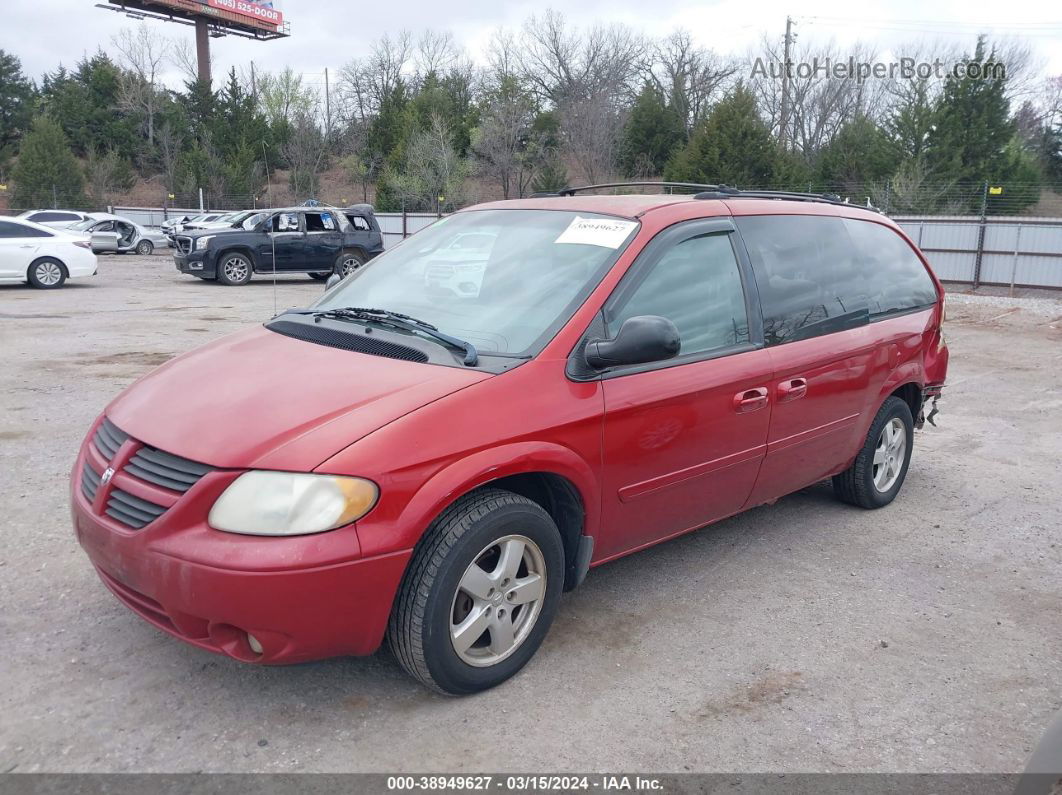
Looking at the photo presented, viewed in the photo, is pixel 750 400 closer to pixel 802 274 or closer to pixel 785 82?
pixel 802 274

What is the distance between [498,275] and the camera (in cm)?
388

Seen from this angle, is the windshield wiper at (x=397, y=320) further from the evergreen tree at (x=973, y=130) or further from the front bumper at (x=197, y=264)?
the evergreen tree at (x=973, y=130)

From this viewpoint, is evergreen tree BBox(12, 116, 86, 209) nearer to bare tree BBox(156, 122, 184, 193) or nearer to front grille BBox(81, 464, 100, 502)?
bare tree BBox(156, 122, 184, 193)

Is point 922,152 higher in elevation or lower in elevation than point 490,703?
higher

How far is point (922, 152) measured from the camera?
120 ft

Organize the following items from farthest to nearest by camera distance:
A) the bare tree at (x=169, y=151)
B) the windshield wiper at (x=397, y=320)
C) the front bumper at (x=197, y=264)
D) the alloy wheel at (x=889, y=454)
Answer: the bare tree at (x=169, y=151) < the front bumper at (x=197, y=264) < the alloy wheel at (x=889, y=454) < the windshield wiper at (x=397, y=320)

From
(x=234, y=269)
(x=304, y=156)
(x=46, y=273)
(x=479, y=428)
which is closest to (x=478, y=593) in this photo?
(x=479, y=428)

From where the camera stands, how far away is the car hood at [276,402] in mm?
2850

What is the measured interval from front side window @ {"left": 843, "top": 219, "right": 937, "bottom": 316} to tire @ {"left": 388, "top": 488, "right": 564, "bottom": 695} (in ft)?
9.08

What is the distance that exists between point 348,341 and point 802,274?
2382 millimetres

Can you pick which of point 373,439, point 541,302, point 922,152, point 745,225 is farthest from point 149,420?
point 922,152

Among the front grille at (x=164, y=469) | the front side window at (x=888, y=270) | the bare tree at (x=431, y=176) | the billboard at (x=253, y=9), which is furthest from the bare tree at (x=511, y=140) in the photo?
the front grille at (x=164, y=469)

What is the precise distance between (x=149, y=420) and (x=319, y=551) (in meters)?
0.93

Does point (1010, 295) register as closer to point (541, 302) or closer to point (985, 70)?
point (541, 302)
